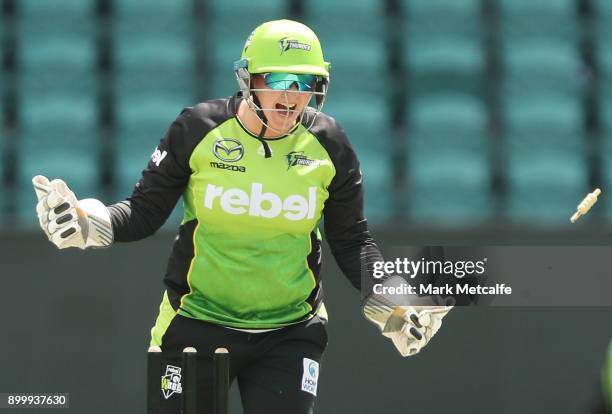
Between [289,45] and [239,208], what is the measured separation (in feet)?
1.58

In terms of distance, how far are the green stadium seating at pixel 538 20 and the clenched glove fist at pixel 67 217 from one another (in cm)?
430

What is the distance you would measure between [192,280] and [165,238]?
1759mm

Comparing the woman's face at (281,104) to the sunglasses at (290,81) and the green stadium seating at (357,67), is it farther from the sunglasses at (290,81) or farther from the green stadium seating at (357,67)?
the green stadium seating at (357,67)

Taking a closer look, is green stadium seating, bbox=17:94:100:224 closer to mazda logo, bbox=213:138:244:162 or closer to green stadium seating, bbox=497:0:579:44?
green stadium seating, bbox=497:0:579:44

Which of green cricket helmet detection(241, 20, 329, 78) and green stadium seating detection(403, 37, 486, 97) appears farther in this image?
green stadium seating detection(403, 37, 486, 97)

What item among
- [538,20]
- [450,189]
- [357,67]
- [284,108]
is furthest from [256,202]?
[538,20]

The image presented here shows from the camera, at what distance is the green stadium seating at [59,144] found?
634cm

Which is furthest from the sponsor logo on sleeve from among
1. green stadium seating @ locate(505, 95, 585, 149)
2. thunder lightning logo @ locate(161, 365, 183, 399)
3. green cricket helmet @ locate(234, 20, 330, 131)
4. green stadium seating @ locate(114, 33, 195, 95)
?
green stadium seating @ locate(505, 95, 585, 149)

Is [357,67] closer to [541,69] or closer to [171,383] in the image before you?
[541,69]

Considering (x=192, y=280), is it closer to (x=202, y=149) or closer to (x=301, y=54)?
(x=202, y=149)

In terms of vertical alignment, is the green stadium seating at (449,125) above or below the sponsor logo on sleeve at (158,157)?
above

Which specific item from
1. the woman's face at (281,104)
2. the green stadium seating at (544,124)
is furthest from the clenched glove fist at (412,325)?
the green stadium seating at (544,124)

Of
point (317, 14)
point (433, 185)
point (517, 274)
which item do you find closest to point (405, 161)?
point (433, 185)

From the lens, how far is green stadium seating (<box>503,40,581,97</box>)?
6875 millimetres
